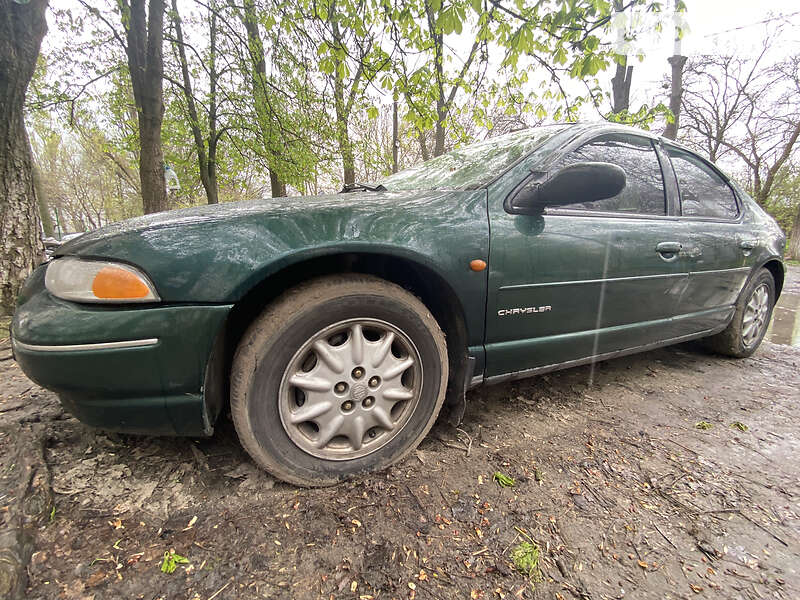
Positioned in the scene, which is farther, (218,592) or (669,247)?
(669,247)

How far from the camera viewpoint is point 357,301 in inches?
54.2

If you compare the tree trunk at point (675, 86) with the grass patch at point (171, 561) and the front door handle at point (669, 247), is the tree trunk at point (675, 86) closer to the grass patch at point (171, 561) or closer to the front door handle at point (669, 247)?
the front door handle at point (669, 247)

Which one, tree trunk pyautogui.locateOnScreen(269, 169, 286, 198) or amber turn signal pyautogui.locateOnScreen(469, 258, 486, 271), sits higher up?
tree trunk pyautogui.locateOnScreen(269, 169, 286, 198)

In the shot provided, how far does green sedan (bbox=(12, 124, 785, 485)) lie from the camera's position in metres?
1.16

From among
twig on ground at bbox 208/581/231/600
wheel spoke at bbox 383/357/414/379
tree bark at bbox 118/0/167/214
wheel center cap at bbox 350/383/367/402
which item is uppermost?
tree bark at bbox 118/0/167/214

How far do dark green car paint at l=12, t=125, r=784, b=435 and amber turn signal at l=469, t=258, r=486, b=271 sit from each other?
0.03 metres

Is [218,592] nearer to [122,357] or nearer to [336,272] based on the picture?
[122,357]

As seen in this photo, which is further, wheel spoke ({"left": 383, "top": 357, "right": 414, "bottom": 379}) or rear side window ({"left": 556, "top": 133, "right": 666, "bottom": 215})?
rear side window ({"left": 556, "top": 133, "right": 666, "bottom": 215})

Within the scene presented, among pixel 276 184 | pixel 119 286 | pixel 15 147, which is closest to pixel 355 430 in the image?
pixel 119 286

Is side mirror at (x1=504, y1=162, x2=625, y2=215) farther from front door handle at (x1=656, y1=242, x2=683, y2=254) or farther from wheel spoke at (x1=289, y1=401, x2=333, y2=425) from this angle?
wheel spoke at (x1=289, y1=401, x2=333, y2=425)

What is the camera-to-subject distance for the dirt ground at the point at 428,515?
1.02m

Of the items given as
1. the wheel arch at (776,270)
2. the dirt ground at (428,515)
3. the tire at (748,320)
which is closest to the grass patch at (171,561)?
the dirt ground at (428,515)

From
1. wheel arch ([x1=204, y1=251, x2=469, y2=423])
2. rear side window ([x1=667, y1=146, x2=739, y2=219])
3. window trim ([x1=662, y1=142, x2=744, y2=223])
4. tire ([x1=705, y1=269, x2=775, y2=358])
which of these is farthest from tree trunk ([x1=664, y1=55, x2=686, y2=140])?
wheel arch ([x1=204, y1=251, x2=469, y2=423])

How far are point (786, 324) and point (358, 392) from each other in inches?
229
